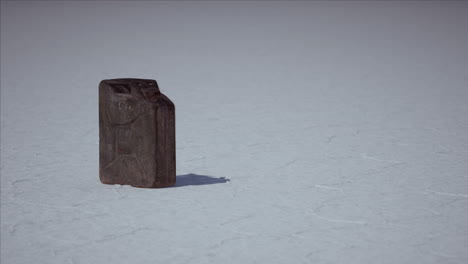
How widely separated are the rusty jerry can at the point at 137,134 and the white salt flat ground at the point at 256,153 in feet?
0.36

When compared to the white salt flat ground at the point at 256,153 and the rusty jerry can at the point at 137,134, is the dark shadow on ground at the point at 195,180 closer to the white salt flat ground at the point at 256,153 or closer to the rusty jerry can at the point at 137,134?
the white salt flat ground at the point at 256,153

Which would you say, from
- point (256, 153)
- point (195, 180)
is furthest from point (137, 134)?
point (256, 153)

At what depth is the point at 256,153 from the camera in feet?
19.9

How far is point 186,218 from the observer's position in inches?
171

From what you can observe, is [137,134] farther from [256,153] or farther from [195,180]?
[256,153]

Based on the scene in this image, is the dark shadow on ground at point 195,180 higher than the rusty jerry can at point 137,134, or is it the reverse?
the rusty jerry can at point 137,134

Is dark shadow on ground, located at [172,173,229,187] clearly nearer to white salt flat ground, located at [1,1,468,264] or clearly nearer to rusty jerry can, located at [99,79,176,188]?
white salt flat ground, located at [1,1,468,264]

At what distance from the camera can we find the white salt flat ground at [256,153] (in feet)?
13.1

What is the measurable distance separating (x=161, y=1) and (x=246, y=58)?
10.9 meters

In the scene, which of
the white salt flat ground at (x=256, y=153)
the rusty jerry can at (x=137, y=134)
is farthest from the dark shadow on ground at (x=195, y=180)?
the rusty jerry can at (x=137, y=134)

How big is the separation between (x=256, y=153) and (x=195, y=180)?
0.96 m

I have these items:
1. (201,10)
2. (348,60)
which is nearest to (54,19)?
(201,10)

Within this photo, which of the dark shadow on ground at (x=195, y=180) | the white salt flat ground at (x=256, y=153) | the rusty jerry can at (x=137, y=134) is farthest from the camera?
the dark shadow on ground at (x=195, y=180)

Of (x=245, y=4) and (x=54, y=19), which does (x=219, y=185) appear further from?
(x=245, y=4)
